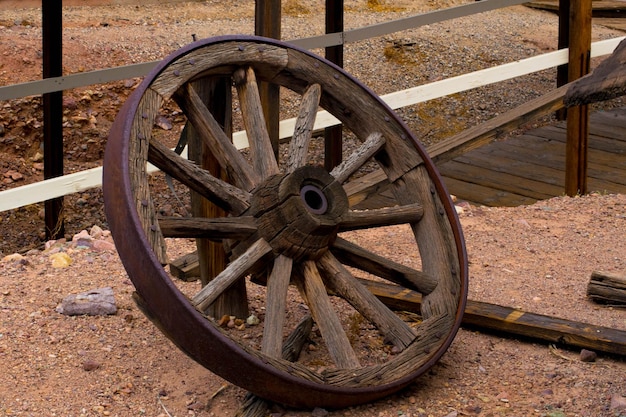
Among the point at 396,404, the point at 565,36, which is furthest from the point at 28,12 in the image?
the point at 396,404

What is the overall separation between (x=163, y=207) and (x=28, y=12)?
10.6 feet

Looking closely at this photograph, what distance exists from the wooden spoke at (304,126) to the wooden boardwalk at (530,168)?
2.71m

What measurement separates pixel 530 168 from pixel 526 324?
128 inches

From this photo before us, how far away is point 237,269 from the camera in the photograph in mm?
2865

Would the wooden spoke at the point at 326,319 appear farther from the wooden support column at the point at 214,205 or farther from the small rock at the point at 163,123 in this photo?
the small rock at the point at 163,123

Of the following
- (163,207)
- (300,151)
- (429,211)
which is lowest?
(163,207)

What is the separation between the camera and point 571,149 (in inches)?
231

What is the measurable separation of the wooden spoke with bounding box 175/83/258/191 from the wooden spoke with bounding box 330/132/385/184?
0.39 m

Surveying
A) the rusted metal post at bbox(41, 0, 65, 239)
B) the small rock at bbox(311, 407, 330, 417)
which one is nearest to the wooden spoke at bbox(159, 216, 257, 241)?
the small rock at bbox(311, 407, 330, 417)

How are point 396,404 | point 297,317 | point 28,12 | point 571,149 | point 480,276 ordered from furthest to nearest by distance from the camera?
point 28,12 < point 571,149 < point 480,276 < point 297,317 < point 396,404

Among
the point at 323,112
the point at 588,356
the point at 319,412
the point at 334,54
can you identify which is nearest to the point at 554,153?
the point at 334,54

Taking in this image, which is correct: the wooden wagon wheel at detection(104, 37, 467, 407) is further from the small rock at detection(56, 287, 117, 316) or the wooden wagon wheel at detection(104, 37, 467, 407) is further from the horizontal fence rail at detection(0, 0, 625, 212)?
the horizontal fence rail at detection(0, 0, 625, 212)

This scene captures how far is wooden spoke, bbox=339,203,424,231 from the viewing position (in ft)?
10.5

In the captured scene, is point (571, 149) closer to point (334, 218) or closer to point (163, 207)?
point (163, 207)
